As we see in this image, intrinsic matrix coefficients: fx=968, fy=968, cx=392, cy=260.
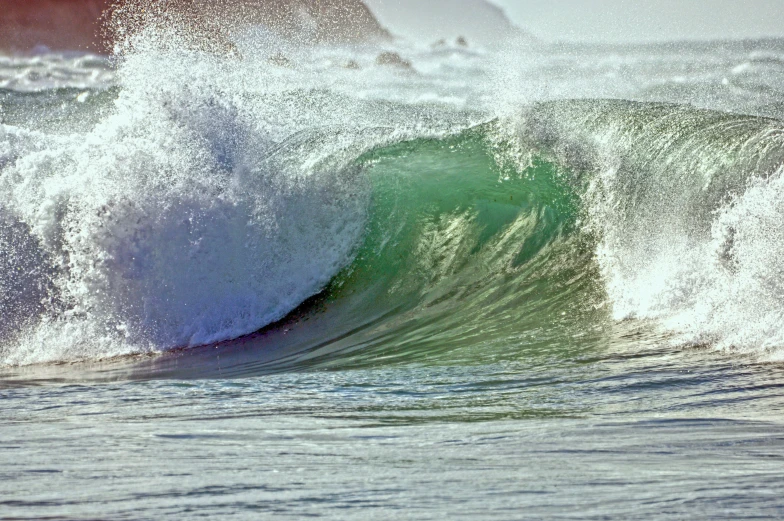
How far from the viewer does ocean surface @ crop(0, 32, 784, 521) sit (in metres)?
3.45

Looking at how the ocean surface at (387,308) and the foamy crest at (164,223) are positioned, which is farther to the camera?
the foamy crest at (164,223)

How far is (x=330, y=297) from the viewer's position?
813 cm

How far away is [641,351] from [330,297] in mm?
2964

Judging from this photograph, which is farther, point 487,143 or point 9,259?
point 487,143

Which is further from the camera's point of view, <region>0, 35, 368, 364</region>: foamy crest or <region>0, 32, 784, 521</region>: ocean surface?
<region>0, 35, 368, 364</region>: foamy crest

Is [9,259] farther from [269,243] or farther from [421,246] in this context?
[421,246]

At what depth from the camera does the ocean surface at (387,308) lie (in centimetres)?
345

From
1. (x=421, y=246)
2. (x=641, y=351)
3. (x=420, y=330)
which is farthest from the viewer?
(x=421, y=246)

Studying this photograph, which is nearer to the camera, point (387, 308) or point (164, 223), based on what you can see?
point (164, 223)

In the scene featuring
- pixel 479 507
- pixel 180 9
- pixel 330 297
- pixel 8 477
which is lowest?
pixel 479 507

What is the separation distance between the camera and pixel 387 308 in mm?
7988

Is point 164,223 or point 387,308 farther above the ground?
point 164,223

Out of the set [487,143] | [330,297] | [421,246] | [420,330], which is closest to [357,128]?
[487,143]

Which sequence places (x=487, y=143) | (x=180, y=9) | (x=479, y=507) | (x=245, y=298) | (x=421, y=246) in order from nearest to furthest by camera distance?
1. (x=479, y=507)
2. (x=245, y=298)
3. (x=421, y=246)
4. (x=487, y=143)
5. (x=180, y=9)
